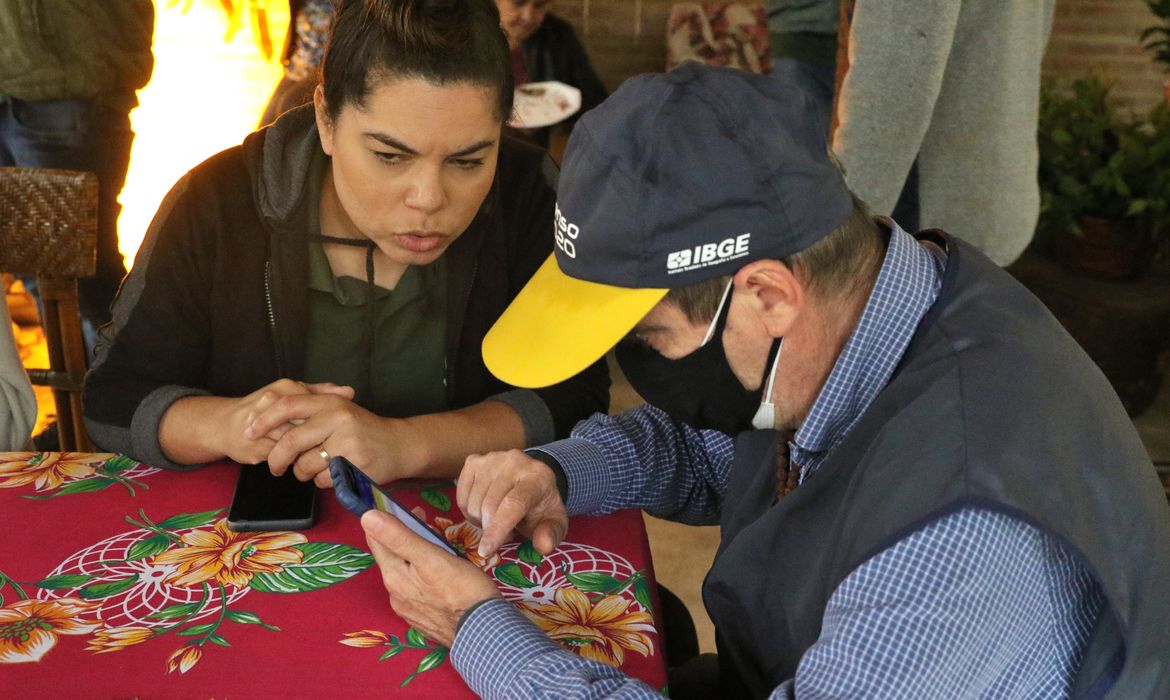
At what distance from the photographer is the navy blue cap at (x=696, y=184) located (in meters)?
1.05

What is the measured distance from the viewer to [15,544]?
135cm

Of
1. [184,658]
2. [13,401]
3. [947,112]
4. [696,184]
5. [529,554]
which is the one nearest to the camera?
[696,184]

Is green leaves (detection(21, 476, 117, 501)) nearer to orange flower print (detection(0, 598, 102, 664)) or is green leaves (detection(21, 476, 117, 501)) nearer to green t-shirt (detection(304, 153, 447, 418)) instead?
orange flower print (detection(0, 598, 102, 664))

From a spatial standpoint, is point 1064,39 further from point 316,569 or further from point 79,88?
point 316,569

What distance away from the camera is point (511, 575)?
1.33m

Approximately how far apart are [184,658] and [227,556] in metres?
0.20

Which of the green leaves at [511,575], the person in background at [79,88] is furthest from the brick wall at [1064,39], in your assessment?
the green leaves at [511,575]

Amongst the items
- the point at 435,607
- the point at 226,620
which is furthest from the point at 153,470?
the point at 435,607

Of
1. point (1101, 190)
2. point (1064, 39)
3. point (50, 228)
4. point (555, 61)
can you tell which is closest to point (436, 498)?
point (50, 228)

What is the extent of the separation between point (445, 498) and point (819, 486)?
58 cm

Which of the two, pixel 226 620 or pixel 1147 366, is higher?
pixel 226 620

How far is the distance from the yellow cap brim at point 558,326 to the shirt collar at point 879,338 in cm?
20

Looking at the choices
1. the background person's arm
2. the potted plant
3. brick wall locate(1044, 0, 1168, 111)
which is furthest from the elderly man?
brick wall locate(1044, 0, 1168, 111)

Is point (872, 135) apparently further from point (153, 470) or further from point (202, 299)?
point (153, 470)
